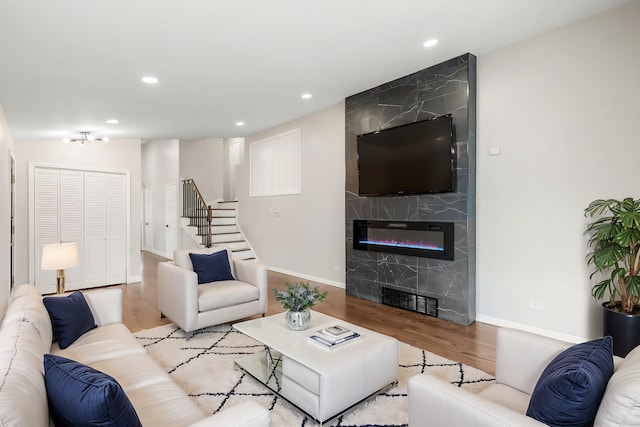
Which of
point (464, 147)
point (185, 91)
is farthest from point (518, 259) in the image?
point (185, 91)

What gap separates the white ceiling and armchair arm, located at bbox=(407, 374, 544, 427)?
101 inches

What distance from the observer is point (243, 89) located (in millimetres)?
4273

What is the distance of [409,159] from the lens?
4324 millimetres

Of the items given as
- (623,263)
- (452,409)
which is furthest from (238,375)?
(623,263)

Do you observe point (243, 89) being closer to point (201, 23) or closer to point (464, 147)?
point (201, 23)

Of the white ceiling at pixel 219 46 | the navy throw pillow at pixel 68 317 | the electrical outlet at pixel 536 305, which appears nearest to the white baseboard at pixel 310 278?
the electrical outlet at pixel 536 305

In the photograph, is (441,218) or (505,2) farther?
(441,218)

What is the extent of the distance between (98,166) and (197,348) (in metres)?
4.37

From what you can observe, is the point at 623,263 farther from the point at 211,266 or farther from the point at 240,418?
the point at 211,266

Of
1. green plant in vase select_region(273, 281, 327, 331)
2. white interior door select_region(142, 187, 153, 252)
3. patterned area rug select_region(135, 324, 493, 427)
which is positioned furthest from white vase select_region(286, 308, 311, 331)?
white interior door select_region(142, 187, 153, 252)

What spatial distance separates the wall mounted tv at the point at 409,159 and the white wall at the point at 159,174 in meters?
6.74

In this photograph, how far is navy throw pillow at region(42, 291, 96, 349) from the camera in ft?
7.63

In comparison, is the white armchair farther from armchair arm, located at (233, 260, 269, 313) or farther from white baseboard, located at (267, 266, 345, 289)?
white baseboard, located at (267, 266, 345, 289)

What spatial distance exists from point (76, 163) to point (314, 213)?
407 cm
